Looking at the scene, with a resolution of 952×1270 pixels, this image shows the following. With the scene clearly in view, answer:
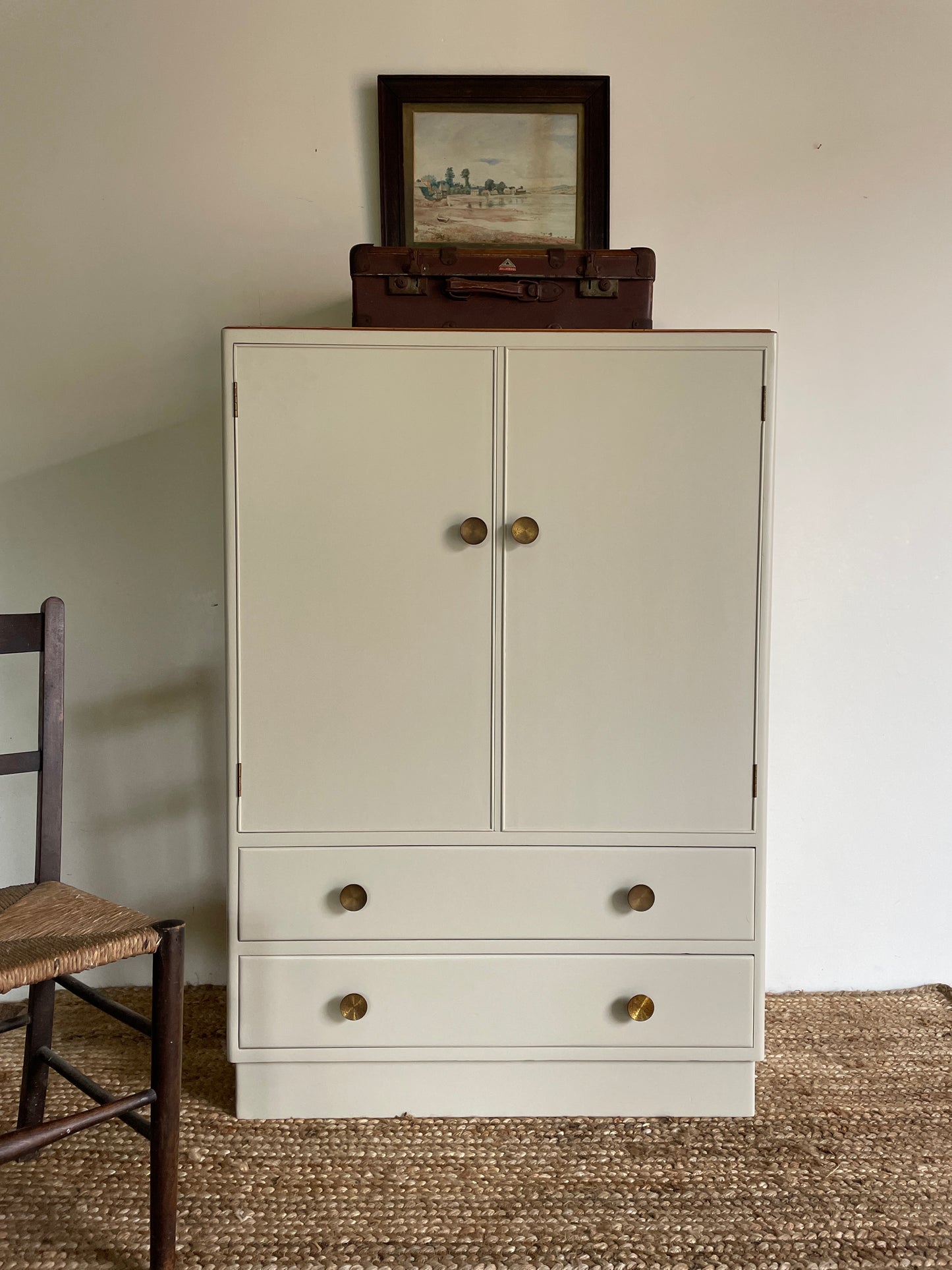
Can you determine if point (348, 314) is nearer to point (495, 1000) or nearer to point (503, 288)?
point (503, 288)

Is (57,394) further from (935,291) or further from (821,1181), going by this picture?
(821,1181)

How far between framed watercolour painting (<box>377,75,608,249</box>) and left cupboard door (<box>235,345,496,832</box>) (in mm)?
593

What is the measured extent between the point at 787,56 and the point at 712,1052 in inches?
78.7

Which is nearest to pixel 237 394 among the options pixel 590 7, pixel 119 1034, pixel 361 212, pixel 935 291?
pixel 361 212

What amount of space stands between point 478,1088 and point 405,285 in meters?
1.40

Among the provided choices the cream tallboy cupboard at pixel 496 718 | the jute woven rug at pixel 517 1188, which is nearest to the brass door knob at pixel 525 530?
the cream tallboy cupboard at pixel 496 718

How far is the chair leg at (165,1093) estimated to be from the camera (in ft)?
3.79

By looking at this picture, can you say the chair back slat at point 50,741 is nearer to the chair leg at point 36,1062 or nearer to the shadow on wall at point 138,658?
the chair leg at point 36,1062

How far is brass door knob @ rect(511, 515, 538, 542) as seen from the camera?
1409 mm

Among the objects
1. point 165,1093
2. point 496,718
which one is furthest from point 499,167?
point 165,1093

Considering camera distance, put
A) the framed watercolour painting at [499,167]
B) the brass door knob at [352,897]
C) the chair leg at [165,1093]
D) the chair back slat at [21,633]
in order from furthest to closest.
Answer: the framed watercolour painting at [499,167] → the brass door knob at [352,897] → the chair back slat at [21,633] → the chair leg at [165,1093]

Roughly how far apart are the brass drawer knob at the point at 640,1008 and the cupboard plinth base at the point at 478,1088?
9cm

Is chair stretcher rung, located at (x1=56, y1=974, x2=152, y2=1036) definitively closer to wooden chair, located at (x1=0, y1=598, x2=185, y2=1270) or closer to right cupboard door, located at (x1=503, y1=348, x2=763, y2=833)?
wooden chair, located at (x1=0, y1=598, x2=185, y2=1270)

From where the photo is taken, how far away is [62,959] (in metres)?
1.07
